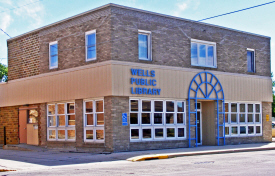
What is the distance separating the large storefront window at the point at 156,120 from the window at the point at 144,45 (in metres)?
2.37

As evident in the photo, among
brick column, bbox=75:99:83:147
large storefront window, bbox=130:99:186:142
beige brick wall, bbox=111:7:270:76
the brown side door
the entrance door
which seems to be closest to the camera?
beige brick wall, bbox=111:7:270:76

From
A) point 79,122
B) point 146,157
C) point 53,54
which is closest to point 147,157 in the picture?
point 146,157

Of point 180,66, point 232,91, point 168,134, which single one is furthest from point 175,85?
point 232,91

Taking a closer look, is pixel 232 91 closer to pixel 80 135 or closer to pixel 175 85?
pixel 175 85

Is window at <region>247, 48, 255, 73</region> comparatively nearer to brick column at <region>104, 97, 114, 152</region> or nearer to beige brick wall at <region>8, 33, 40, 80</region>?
brick column at <region>104, 97, 114, 152</region>

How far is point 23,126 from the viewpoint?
25875 millimetres

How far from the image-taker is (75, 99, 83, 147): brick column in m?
21.1

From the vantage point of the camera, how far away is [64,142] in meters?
22.2

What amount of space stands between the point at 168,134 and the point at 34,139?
341 inches

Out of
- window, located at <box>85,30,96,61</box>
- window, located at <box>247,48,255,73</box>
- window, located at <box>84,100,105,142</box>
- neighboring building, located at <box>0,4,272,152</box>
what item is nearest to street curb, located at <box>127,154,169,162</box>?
neighboring building, located at <box>0,4,272,152</box>

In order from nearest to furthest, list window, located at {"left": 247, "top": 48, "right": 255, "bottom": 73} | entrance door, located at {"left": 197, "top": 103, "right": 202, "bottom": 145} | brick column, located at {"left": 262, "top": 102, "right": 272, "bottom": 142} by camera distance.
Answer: entrance door, located at {"left": 197, "top": 103, "right": 202, "bottom": 145} → window, located at {"left": 247, "top": 48, "right": 255, "bottom": 73} → brick column, located at {"left": 262, "top": 102, "right": 272, "bottom": 142}

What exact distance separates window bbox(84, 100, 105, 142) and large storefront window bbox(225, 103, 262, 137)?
28.3ft

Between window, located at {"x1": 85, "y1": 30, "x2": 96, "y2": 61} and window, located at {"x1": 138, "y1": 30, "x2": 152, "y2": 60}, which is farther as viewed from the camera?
window, located at {"x1": 138, "y1": 30, "x2": 152, "y2": 60}

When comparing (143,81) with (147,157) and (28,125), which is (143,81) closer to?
(147,157)
